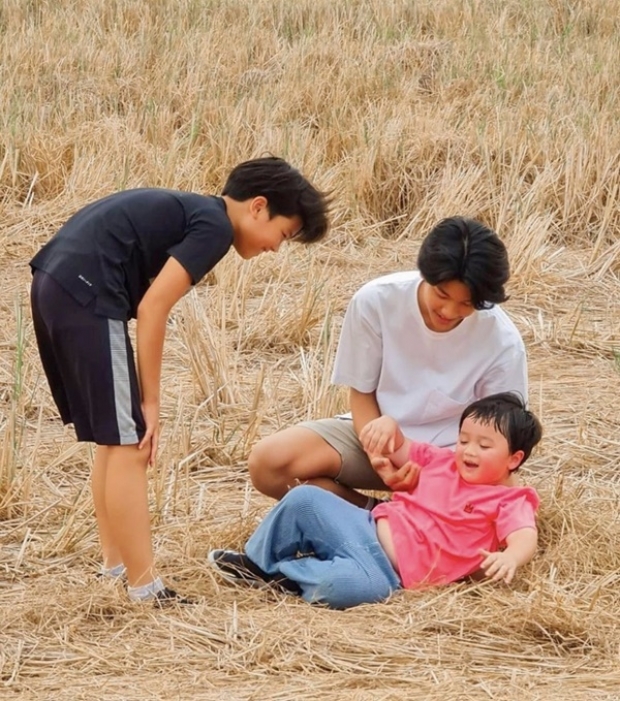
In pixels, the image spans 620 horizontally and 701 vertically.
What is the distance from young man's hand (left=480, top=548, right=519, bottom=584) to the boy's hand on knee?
79cm

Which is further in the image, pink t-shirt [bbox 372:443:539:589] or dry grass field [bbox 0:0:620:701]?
pink t-shirt [bbox 372:443:539:589]

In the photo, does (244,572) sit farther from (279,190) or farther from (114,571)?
(279,190)

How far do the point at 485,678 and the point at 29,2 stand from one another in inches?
355

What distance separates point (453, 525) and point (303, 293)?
249cm

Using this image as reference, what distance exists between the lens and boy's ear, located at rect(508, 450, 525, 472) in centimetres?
318

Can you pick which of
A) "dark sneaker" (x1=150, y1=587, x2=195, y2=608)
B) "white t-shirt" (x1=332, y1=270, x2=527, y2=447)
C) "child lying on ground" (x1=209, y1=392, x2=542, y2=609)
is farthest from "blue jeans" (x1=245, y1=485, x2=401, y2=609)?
"white t-shirt" (x1=332, y1=270, x2=527, y2=447)

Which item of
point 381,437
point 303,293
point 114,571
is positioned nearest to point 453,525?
point 381,437

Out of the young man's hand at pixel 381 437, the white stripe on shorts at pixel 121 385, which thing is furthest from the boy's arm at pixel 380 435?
the white stripe on shorts at pixel 121 385

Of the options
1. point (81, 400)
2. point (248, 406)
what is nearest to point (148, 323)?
point (81, 400)

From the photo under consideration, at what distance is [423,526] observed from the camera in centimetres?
315

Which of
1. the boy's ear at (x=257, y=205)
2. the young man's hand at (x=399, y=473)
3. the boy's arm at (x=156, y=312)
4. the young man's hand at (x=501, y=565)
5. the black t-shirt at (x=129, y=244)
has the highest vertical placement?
the boy's ear at (x=257, y=205)

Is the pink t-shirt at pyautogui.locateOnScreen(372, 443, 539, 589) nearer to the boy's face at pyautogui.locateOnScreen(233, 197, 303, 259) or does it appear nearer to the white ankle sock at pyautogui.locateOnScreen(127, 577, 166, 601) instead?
the white ankle sock at pyautogui.locateOnScreen(127, 577, 166, 601)

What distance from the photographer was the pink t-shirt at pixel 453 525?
311cm

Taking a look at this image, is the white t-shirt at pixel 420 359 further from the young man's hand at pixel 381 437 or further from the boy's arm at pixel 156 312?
the boy's arm at pixel 156 312
